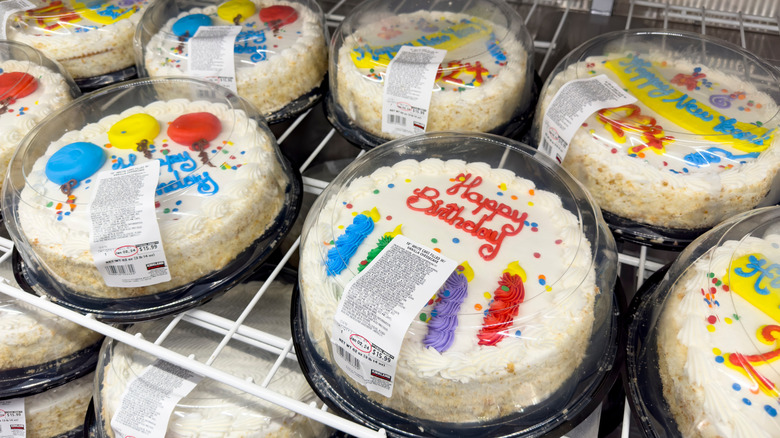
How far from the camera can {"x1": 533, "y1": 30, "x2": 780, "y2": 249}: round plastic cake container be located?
3.87 feet

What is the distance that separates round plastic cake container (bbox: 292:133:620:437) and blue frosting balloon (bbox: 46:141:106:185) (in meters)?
0.52

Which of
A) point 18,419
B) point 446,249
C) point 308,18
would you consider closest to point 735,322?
point 446,249

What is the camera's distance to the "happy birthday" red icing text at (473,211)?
1120mm

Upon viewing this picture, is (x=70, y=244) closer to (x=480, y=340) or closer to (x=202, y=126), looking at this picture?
(x=202, y=126)

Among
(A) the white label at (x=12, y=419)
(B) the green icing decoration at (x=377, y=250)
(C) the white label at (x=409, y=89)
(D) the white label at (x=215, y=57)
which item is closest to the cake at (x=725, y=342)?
(B) the green icing decoration at (x=377, y=250)

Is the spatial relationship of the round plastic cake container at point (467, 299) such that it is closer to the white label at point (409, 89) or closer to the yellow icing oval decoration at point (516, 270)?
the yellow icing oval decoration at point (516, 270)

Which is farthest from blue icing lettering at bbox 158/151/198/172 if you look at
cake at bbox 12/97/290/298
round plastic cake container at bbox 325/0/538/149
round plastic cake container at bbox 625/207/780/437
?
round plastic cake container at bbox 625/207/780/437

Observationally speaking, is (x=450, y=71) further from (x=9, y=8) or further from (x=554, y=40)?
(x=9, y=8)

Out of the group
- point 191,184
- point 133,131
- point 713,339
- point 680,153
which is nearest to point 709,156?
point 680,153

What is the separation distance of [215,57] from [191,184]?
1.52 feet

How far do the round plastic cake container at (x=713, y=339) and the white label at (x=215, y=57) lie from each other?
3.78 feet

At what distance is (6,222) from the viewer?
4.33 ft

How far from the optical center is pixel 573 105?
4.19 ft

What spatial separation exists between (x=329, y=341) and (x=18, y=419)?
0.95 meters
